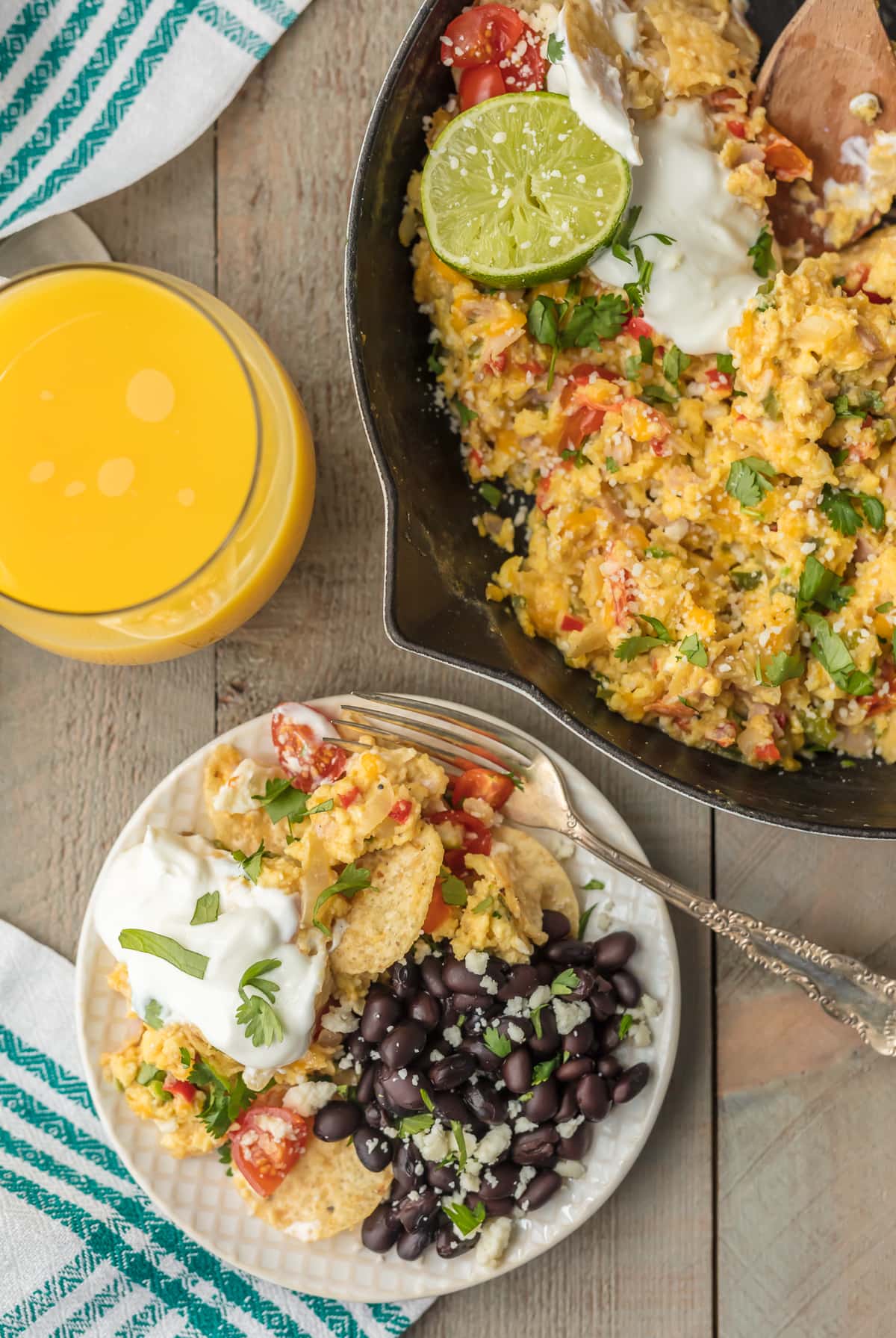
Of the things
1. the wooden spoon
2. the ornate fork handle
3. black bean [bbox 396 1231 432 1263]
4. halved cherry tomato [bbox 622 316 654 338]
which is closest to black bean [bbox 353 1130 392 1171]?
black bean [bbox 396 1231 432 1263]

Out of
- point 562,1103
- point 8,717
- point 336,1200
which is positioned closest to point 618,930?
point 562,1103

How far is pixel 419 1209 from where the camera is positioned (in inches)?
79.9

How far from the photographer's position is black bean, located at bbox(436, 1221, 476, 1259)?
2.05m

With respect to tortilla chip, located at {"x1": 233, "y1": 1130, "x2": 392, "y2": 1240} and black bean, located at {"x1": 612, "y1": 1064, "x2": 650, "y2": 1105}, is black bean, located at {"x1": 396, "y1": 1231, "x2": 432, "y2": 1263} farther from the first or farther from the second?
black bean, located at {"x1": 612, "y1": 1064, "x2": 650, "y2": 1105}

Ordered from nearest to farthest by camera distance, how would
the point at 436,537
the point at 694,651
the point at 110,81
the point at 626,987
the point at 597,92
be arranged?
1. the point at 597,92
2. the point at 694,651
3. the point at 436,537
4. the point at 626,987
5. the point at 110,81

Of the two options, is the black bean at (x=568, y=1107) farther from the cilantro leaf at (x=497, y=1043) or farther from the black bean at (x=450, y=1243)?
the black bean at (x=450, y=1243)

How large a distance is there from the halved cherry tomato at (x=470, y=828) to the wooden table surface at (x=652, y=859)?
0.79ft

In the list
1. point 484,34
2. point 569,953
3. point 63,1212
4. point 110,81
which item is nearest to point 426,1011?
point 569,953

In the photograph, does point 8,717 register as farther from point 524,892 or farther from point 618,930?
point 618,930

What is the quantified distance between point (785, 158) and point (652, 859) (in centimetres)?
127

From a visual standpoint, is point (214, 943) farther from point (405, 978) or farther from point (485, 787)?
point (485, 787)

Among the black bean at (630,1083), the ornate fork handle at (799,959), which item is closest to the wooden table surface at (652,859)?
the ornate fork handle at (799,959)

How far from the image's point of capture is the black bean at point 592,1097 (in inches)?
78.3

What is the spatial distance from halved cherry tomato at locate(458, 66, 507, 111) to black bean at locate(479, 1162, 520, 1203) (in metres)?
1.82
